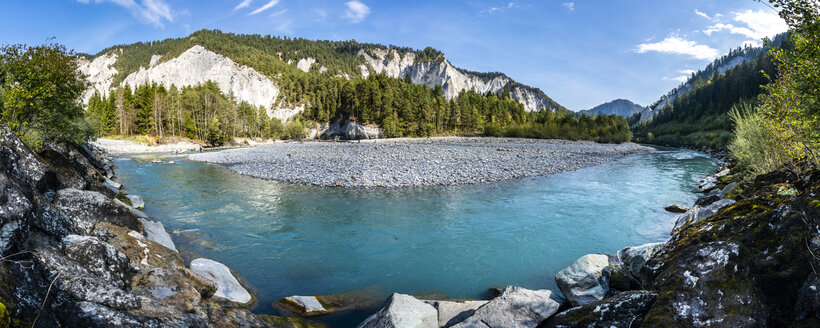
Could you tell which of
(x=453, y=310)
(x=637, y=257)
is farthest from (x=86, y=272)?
(x=637, y=257)

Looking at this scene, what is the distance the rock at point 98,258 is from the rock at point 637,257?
885cm

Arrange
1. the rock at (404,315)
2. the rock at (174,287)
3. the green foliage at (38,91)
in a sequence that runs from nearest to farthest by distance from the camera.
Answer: the rock at (174,287), the rock at (404,315), the green foliage at (38,91)

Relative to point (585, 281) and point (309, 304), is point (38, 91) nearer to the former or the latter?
point (309, 304)

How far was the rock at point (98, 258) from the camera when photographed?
16.6 ft

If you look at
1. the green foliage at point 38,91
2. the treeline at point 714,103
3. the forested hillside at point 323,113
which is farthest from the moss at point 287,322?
the treeline at point 714,103

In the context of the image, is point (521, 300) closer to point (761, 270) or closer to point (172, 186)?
→ point (761, 270)

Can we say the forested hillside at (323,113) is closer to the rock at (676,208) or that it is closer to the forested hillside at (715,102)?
the forested hillside at (715,102)

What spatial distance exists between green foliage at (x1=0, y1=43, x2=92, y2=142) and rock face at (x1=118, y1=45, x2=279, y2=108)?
145 meters

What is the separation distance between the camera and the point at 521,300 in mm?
6141

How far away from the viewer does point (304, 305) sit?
719 cm

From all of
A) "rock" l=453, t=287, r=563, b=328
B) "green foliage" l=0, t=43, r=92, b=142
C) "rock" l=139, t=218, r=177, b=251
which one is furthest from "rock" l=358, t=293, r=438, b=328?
"green foliage" l=0, t=43, r=92, b=142

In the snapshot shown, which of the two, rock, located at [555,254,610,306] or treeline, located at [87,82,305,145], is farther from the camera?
treeline, located at [87,82,305,145]

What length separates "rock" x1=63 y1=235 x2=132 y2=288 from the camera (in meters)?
5.06

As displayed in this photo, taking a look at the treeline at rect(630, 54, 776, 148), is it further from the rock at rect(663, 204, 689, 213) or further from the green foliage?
the green foliage
